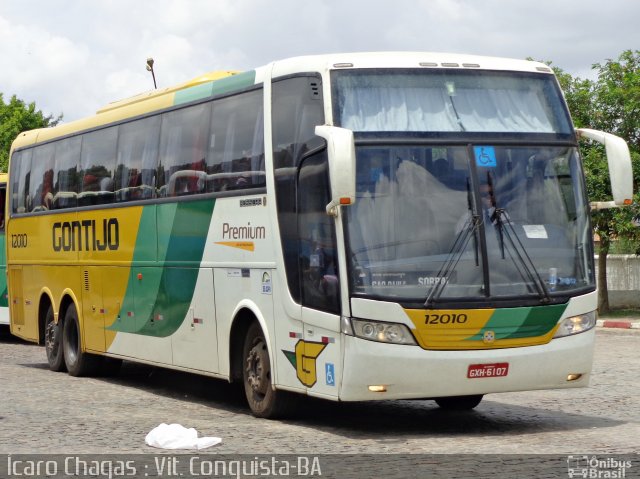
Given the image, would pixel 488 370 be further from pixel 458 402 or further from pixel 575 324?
pixel 458 402

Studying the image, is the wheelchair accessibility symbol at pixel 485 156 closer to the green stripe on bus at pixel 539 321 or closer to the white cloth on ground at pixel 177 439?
the green stripe on bus at pixel 539 321

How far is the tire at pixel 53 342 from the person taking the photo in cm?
1930

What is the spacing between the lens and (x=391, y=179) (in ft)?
36.9

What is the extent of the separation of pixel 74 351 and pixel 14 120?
56.6 meters

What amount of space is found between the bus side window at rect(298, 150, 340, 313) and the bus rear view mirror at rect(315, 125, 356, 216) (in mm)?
676

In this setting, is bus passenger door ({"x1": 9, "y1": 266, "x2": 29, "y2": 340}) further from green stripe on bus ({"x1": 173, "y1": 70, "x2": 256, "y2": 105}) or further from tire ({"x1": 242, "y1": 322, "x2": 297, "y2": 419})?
tire ({"x1": 242, "y1": 322, "x2": 297, "y2": 419})

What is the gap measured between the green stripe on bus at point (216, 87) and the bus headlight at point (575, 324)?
392 cm

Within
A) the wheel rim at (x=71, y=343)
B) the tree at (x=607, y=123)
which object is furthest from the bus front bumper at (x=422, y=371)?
the tree at (x=607, y=123)

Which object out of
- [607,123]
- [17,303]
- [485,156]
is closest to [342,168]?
[485,156]

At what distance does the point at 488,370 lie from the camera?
11.2 metres

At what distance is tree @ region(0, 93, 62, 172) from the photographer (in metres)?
72.8

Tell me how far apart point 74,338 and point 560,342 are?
367 inches

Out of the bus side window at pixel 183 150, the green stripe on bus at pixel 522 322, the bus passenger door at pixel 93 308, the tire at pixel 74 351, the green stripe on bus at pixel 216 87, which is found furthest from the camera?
the tire at pixel 74 351

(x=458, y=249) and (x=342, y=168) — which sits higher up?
(x=342, y=168)
